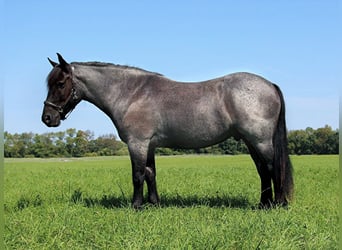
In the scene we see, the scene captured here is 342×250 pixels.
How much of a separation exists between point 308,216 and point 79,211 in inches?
152

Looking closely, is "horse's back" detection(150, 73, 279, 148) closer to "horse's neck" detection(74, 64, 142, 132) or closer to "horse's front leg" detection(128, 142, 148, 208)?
"horse's front leg" detection(128, 142, 148, 208)

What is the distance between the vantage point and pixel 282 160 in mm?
7078

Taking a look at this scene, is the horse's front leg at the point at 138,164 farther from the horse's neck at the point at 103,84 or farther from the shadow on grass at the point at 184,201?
the horse's neck at the point at 103,84

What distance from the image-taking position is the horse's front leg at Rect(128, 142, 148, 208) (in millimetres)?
7133

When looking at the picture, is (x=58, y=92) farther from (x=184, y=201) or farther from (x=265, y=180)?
(x=265, y=180)

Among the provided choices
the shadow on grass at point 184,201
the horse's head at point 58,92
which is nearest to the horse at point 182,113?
the horse's head at point 58,92

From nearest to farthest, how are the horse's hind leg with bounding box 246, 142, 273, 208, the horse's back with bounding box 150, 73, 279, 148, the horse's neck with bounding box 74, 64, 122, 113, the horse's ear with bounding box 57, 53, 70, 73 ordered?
the horse's back with bounding box 150, 73, 279, 148 → the horse's hind leg with bounding box 246, 142, 273, 208 → the horse's ear with bounding box 57, 53, 70, 73 → the horse's neck with bounding box 74, 64, 122, 113

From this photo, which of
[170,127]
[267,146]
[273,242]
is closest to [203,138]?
[170,127]

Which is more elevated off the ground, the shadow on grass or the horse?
the horse

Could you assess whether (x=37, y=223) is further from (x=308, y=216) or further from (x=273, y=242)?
(x=308, y=216)

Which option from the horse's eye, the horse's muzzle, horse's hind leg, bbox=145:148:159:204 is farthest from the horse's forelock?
horse's hind leg, bbox=145:148:159:204

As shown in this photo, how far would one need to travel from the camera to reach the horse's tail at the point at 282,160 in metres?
7.02

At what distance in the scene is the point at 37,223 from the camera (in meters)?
5.76

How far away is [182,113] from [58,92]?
251cm
